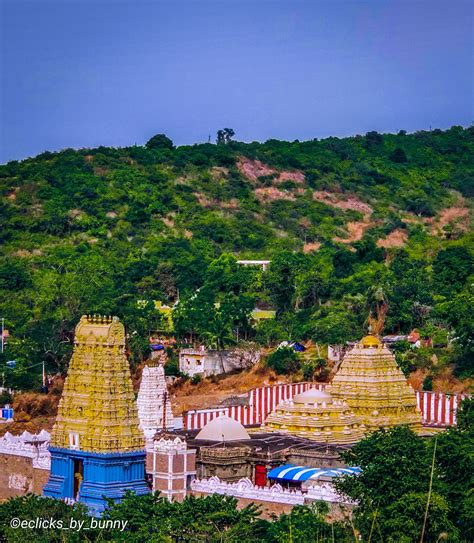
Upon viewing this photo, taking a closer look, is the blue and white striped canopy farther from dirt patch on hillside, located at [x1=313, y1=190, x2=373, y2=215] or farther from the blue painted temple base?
dirt patch on hillside, located at [x1=313, y1=190, x2=373, y2=215]

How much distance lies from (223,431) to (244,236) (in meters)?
57.0

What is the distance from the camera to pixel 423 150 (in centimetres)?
14175

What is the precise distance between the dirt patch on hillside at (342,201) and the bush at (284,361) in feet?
153

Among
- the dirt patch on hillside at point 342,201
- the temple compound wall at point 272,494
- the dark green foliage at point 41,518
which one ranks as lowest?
the dark green foliage at point 41,518

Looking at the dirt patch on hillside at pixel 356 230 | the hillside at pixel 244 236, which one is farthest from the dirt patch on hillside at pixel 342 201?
the dirt patch on hillside at pixel 356 230

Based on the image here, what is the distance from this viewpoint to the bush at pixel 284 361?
7581cm

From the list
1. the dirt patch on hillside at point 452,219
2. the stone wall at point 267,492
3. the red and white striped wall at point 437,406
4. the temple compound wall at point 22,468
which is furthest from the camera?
the dirt patch on hillside at point 452,219

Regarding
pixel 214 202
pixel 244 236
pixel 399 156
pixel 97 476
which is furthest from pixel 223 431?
pixel 399 156

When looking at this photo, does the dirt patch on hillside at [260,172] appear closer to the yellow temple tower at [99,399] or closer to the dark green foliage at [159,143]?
the dark green foliage at [159,143]

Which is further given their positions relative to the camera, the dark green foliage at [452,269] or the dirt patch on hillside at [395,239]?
the dirt patch on hillside at [395,239]

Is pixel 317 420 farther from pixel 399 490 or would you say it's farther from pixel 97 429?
pixel 399 490

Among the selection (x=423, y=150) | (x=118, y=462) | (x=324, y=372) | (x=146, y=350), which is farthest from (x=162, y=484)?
(x=423, y=150)

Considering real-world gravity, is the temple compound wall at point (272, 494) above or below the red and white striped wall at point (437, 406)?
below

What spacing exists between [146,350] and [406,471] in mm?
37011
